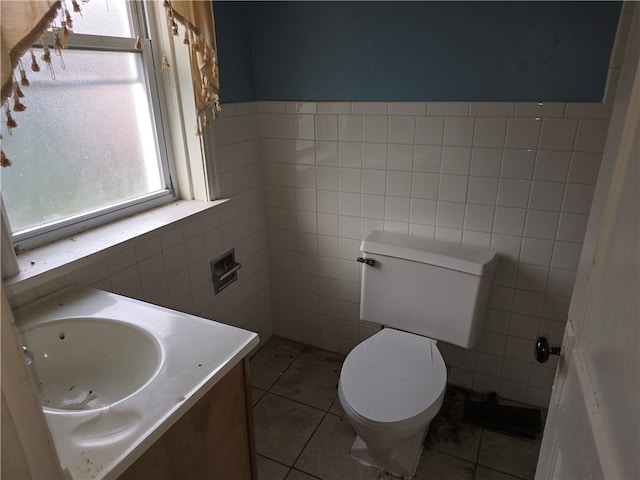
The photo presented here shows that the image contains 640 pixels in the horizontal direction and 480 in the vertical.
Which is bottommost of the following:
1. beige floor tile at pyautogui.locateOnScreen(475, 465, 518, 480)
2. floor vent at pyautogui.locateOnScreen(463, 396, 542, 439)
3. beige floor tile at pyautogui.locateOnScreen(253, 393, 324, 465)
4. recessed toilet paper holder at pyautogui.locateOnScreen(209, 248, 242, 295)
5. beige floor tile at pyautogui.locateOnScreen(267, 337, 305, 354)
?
beige floor tile at pyautogui.locateOnScreen(475, 465, 518, 480)

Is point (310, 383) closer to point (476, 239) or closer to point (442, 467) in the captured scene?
point (442, 467)

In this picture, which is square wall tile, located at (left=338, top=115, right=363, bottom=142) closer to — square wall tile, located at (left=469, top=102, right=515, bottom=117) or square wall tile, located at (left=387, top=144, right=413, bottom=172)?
square wall tile, located at (left=387, top=144, right=413, bottom=172)

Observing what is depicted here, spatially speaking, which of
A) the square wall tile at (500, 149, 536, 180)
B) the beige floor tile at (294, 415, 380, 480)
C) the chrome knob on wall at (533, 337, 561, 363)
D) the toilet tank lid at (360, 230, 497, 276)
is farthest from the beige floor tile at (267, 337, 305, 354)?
the chrome knob on wall at (533, 337, 561, 363)

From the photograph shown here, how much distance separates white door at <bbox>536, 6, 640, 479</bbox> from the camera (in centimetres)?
52

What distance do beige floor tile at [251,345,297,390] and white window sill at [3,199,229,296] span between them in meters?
0.95

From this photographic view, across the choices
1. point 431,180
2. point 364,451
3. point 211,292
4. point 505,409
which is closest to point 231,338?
point 211,292

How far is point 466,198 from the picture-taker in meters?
1.73

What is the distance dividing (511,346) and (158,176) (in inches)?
65.8

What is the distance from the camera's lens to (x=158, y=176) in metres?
1.74

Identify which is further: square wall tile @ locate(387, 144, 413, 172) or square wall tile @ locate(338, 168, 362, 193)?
square wall tile @ locate(338, 168, 362, 193)

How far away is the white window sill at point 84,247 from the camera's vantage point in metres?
1.15

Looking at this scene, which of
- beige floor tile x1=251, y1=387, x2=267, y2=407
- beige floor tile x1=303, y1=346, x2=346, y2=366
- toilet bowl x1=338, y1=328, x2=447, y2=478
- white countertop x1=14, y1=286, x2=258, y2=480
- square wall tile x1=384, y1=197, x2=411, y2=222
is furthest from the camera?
beige floor tile x1=303, y1=346, x2=346, y2=366

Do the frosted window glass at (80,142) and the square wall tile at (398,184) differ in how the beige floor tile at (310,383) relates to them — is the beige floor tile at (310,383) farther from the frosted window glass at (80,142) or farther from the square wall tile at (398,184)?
the frosted window glass at (80,142)

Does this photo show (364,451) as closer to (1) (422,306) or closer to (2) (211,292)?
(1) (422,306)
